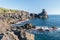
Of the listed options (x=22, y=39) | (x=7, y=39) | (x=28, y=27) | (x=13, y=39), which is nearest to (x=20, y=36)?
(x=22, y=39)

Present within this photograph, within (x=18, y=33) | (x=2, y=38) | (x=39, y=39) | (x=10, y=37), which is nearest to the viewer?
(x=2, y=38)

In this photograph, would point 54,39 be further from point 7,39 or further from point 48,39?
point 7,39

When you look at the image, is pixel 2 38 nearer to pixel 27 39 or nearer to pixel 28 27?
pixel 27 39

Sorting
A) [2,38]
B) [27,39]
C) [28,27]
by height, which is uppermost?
[2,38]

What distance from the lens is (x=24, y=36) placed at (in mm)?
51094

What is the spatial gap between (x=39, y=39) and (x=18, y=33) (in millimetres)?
27018

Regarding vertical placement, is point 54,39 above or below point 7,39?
below

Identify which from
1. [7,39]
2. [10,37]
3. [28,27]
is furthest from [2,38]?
[28,27]

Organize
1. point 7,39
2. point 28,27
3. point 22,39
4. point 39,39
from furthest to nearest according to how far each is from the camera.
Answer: point 28,27 < point 39,39 < point 22,39 < point 7,39

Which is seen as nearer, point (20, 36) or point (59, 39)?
point (20, 36)

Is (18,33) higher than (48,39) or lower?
higher

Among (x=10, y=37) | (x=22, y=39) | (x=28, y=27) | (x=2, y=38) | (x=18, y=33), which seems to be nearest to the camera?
(x=2, y=38)

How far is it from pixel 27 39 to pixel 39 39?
→ 28976 millimetres

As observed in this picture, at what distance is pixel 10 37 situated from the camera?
1604 inches
